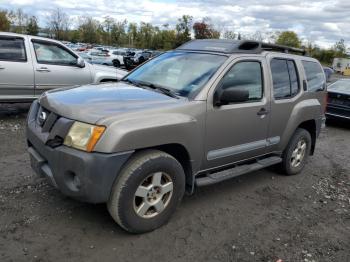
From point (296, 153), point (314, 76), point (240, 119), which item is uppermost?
point (314, 76)

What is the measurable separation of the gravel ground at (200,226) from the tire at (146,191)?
0.17 m

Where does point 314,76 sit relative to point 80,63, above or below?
above

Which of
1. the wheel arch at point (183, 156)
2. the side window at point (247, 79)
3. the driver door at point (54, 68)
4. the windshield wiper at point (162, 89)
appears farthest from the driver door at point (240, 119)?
the driver door at point (54, 68)

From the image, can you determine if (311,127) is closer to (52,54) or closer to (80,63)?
(80,63)

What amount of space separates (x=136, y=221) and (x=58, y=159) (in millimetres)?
909

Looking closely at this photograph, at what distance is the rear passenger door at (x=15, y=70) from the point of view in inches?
309

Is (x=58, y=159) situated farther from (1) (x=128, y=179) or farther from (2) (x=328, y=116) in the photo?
(2) (x=328, y=116)

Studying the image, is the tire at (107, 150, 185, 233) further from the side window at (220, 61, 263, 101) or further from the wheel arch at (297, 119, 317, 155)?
the wheel arch at (297, 119, 317, 155)

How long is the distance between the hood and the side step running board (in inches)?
35.9

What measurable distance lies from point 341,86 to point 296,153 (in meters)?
6.17

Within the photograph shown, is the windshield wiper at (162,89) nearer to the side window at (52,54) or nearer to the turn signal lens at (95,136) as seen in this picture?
the turn signal lens at (95,136)

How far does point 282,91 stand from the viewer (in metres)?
5.25

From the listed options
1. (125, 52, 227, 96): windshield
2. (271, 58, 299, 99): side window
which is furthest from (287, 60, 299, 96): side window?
(125, 52, 227, 96): windshield

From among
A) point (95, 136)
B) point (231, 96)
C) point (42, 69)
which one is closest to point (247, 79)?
point (231, 96)
